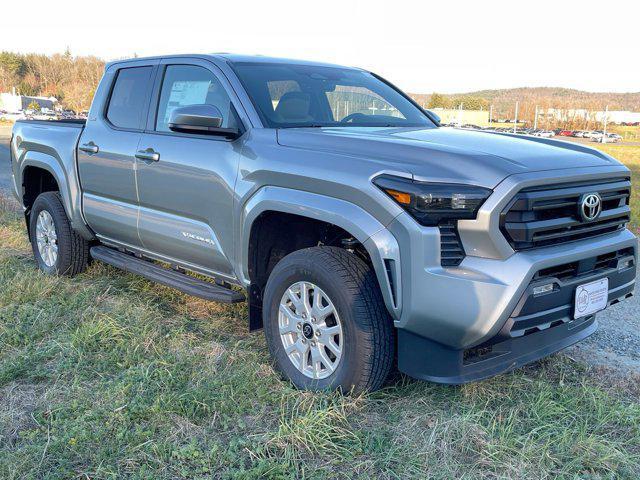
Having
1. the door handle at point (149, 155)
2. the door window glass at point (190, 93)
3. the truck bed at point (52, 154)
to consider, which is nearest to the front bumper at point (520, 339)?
the door window glass at point (190, 93)

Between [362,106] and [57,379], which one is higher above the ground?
[362,106]

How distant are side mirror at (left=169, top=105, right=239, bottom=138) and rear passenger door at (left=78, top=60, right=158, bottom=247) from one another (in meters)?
0.93

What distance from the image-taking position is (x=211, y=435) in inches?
120

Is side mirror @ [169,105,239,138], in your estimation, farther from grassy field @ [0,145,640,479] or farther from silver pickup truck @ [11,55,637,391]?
grassy field @ [0,145,640,479]

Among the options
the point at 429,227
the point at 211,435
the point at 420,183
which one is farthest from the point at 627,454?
the point at 211,435

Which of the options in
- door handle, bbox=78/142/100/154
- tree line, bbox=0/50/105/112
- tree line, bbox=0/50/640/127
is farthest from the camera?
tree line, bbox=0/50/105/112

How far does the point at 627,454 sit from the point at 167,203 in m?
3.03

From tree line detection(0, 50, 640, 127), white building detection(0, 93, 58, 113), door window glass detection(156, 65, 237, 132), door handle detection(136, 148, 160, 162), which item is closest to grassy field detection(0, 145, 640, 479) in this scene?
door handle detection(136, 148, 160, 162)

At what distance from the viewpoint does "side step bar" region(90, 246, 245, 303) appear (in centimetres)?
Result: 405

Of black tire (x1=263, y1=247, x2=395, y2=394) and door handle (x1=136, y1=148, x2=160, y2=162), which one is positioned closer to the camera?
black tire (x1=263, y1=247, x2=395, y2=394)

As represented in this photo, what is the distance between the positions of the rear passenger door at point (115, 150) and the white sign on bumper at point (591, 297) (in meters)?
3.02

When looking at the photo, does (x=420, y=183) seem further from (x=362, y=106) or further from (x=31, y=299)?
(x=31, y=299)

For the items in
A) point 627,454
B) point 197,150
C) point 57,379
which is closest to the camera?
point 627,454

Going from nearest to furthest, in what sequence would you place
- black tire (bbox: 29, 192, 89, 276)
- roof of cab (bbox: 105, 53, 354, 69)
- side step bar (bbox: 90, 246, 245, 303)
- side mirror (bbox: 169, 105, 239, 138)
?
1. side mirror (bbox: 169, 105, 239, 138)
2. side step bar (bbox: 90, 246, 245, 303)
3. roof of cab (bbox: 105, 53, 354, 69)
4. black tire (bbox: 29, 192, 89, 276)
